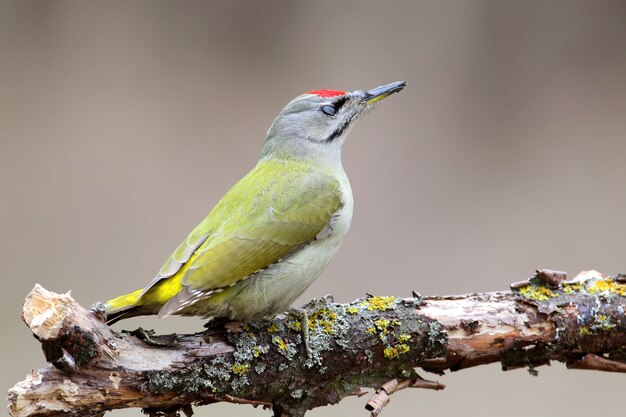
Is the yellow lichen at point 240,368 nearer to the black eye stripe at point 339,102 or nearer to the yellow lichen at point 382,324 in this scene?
the yellow lichen at point 382,324

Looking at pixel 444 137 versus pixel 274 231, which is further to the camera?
pixel 444 137

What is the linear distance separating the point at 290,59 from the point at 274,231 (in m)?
3.27

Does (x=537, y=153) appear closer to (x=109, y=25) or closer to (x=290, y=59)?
(x=290, y=59)

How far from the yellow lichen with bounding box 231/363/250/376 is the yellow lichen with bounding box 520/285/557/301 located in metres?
1.02

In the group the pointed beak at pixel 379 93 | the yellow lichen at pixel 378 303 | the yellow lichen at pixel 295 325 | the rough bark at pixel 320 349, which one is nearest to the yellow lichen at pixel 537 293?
the rough bark at pixel 320 349

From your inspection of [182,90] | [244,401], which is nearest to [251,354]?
[244,401]

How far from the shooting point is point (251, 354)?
2.52 m

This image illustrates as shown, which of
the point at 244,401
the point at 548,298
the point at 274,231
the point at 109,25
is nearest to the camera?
the point at 244,401

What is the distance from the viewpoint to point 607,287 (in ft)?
9.78

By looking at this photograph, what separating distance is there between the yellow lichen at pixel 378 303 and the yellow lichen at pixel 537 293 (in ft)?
1.57

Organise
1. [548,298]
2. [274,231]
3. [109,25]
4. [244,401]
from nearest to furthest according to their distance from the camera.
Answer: [244,401], [274,231], [548,298], [109,25]

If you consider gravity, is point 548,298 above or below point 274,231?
below

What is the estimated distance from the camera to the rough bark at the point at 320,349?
7.16 feet

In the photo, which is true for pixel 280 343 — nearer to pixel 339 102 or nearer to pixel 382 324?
pixel 382 324
